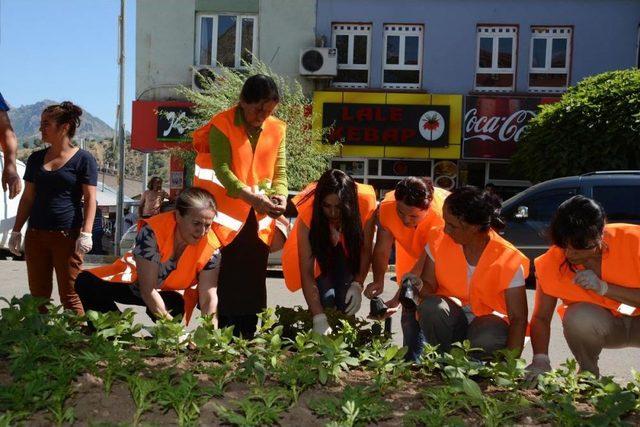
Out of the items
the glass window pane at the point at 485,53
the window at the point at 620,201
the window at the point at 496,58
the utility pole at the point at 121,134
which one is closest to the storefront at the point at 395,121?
the window at the point at 496,58

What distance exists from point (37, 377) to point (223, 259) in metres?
1.77

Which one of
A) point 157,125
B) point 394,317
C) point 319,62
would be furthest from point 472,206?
point 157,125

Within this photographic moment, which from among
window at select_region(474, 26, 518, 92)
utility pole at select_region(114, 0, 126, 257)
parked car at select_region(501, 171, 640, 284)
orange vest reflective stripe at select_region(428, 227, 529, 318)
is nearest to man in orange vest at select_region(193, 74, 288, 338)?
orange vest reflective stripe at select_region(428, 227, 529, 318)

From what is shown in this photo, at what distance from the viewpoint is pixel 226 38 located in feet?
60.8

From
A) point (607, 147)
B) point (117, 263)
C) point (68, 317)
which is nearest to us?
point (68, 317)

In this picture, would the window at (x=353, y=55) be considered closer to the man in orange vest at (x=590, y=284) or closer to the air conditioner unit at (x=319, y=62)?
the air conditioner unit at (x=319, y=62)

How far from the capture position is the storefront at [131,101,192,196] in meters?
18.0

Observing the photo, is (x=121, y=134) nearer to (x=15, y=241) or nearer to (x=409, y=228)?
(x=15, y=241)

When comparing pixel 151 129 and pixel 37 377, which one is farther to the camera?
pixel 151 129

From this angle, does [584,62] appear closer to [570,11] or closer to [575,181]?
[570,11]

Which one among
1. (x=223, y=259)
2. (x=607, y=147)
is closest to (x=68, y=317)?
(x=223, y=259)

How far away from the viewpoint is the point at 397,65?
1805cm

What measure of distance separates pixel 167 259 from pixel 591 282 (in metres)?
2.26

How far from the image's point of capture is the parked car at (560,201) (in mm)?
9742
